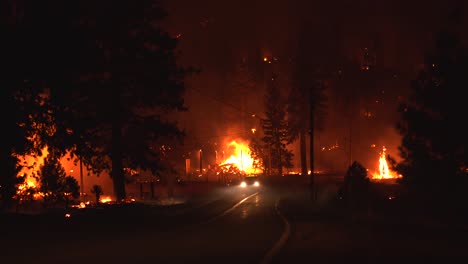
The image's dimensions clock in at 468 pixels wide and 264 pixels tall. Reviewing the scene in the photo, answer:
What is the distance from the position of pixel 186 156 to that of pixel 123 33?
195 ft

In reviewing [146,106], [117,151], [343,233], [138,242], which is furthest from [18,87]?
[146,106]

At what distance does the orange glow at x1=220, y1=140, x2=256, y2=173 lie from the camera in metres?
106

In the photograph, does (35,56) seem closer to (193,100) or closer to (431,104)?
(431,104)

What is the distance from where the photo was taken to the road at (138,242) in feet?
44.5

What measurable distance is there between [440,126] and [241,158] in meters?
68.7

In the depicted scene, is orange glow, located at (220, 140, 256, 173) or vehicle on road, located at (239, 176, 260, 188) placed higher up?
orange glow, located at (220, 140, 256, 173)

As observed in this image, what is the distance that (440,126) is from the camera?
3572cm

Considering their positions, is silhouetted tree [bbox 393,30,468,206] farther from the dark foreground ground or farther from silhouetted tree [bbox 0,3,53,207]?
silhouetted tree [bbox 0,3,53,207]

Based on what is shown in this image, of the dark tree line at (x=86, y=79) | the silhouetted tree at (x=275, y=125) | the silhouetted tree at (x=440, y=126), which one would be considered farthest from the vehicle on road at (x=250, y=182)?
the dark tree line at (x=86, y=79)

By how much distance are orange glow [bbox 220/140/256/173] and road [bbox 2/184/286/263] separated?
78388 millimetres

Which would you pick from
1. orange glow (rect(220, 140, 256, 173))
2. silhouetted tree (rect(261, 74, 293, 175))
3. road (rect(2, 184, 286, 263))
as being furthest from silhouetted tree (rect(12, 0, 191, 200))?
orange glow (rect(220, 140, 256, 173))

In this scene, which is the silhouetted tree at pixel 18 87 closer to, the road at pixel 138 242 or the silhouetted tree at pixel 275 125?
the road at pixel 138 242

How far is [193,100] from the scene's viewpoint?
140250 mm

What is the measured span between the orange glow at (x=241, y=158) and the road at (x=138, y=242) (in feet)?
257
